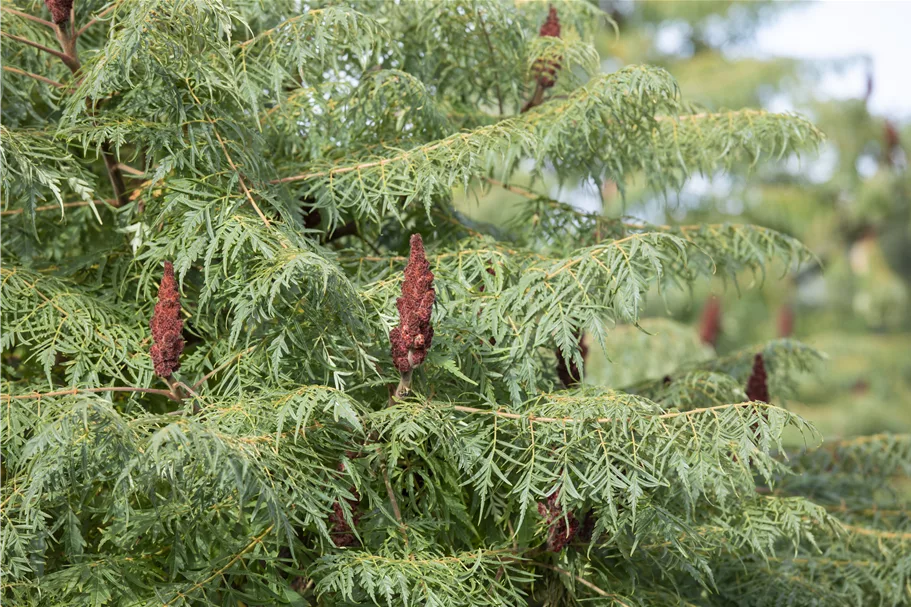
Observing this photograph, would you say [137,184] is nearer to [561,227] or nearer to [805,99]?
[561,227]

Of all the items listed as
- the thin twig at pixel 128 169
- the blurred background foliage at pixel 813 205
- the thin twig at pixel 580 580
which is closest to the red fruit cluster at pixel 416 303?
the thin twig at pixel 580 580

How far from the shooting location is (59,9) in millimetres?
2270

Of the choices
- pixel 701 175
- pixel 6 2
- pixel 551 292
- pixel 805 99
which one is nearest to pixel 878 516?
pixel 701 175

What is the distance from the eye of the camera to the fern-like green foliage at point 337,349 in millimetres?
2027

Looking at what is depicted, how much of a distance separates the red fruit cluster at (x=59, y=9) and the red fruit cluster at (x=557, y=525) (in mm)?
1557

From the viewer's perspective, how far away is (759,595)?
2.68 metres

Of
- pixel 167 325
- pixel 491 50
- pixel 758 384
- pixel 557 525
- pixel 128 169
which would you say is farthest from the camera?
pixel 491 50

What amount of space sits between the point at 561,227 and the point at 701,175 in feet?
1.56

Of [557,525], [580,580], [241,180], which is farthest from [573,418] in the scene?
[241,180]

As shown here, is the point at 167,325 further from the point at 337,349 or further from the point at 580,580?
the point at 580,580

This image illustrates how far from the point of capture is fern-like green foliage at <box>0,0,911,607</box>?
79.8 inches

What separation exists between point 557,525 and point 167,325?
3.12 ft

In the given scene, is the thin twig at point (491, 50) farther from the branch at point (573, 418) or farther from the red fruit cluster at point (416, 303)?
the branch at point (573, 418)

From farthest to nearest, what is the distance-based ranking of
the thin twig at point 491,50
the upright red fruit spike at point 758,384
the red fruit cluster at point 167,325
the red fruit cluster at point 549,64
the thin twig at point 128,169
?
the red fruit cluster at point 549,64, the thin twig at point 491,50, the upright red fruit spike at point 758,384, the thin twig at point 128,169, the red fruit cluster at point 167,325
